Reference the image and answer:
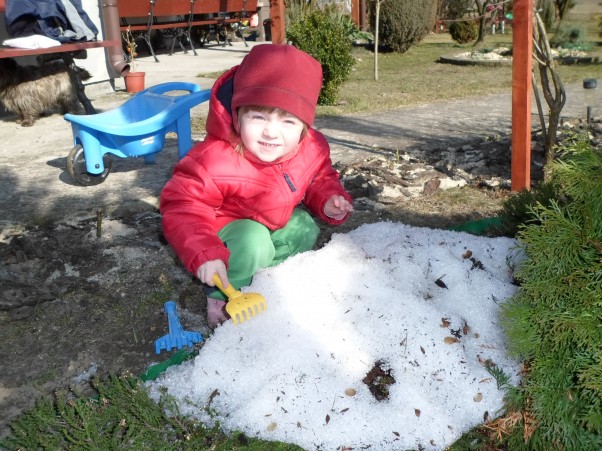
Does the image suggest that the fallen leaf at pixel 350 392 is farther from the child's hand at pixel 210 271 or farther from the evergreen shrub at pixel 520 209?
the evergreen shrub at pixel 520 209

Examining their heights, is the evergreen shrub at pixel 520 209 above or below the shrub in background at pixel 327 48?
below

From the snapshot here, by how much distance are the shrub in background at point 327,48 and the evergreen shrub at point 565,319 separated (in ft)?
20.3

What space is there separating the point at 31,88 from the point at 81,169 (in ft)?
9.45

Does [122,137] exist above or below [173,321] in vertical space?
above

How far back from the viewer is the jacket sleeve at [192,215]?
7.34 feet

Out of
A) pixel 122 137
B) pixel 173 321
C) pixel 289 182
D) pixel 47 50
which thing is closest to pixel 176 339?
pixel 173 321

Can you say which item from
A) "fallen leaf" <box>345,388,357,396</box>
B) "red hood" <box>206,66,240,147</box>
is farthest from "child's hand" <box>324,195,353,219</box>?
"fallen leaf" <box>345,388,357,396</box>

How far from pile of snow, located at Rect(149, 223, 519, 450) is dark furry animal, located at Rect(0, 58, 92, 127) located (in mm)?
5621

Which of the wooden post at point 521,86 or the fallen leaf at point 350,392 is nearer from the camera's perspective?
the fallen leaf at point 350,392

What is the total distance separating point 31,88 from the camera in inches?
276

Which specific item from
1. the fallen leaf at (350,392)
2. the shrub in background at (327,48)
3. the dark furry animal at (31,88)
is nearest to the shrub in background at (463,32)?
the shrub in background at (327,48)

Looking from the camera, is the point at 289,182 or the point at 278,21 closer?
the point at 289,182

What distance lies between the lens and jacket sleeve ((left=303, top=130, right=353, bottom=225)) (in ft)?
9.21

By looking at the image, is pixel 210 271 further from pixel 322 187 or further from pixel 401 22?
pixel 401 22
